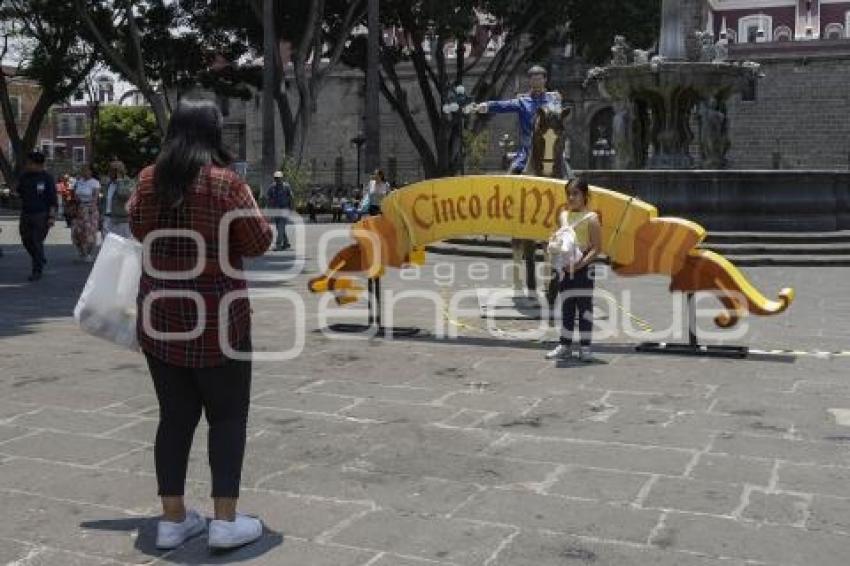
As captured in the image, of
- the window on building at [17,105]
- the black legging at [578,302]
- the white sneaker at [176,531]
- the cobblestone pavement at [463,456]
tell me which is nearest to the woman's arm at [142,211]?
the white sneaker at [176,531]

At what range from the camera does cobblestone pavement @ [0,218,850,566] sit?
12.4 feet

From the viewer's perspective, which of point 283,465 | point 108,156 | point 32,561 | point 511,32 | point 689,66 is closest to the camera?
point 32,561

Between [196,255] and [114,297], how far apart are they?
0.51m

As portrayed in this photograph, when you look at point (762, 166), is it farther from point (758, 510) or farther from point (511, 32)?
point (758, 510)

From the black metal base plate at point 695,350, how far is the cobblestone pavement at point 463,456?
0.19 meters

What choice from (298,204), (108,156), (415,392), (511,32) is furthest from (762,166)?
(415,392)

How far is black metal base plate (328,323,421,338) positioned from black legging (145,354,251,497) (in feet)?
16.3

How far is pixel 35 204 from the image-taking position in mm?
13062

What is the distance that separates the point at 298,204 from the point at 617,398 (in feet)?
84.7

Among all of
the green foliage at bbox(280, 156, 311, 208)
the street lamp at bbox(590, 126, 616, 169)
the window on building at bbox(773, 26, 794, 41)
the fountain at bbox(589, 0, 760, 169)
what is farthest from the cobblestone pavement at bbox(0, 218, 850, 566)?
the window on building at bbox(773, 26, 794, 41)

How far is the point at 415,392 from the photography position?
6.45m

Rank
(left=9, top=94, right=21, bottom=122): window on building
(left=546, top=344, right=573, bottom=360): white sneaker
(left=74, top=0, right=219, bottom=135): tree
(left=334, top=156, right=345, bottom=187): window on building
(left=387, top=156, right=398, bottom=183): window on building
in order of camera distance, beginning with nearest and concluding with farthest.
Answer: (left=546, top=344, right=573, bottom=360): white sneaker, (left=74, top=0, right=219, bottom=135): tree, (left=387, top=156, right=398, bottom=183): window on building, (left=334, top=156, right=345, bottom=187): window on building, (left=9, top=94, right=21, bottom=122): window on building

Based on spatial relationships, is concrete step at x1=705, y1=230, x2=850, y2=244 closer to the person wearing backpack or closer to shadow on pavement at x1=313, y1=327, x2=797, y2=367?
shadow on pavement at x1=313, y1=327, x2=797, y2=367

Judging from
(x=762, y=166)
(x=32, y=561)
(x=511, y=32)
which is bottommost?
(x=32, y=561)
